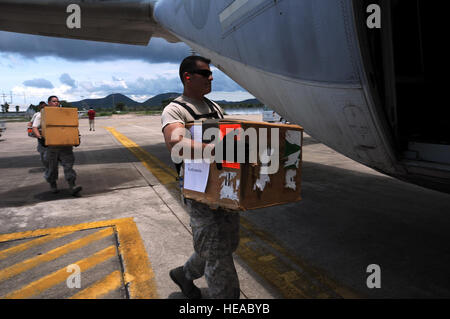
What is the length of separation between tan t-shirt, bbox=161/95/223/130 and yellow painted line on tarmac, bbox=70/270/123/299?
5.61ft

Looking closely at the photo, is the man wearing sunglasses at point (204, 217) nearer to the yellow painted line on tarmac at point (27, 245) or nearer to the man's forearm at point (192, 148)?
the man's forearm at point (192, 148)

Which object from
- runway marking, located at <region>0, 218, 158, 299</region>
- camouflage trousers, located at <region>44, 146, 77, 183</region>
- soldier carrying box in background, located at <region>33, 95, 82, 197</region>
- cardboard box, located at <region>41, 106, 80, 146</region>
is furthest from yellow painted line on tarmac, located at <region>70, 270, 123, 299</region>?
cardboard box, located at <region>41, 106, 80, 146</region>

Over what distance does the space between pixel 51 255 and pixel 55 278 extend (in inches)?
23.3

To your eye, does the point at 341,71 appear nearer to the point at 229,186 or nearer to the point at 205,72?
the point at 205,72

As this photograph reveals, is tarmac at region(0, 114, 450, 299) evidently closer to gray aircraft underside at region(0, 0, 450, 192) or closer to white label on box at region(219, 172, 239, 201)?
gray aircraft underside at region(0, 0, 450, 192)

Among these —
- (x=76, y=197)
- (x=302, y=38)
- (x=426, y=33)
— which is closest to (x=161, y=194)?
(x=76, y=197)

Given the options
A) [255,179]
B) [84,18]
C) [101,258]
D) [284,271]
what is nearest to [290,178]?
[255,179]

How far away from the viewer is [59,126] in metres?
5.80

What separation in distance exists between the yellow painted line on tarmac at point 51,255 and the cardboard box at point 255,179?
226cm

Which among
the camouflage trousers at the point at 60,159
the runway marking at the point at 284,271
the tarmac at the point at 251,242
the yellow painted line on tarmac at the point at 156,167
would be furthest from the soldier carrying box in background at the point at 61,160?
the runway marking at the point at 284,271

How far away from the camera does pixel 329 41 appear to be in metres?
2.59

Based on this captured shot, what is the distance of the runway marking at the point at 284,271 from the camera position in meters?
2.74
